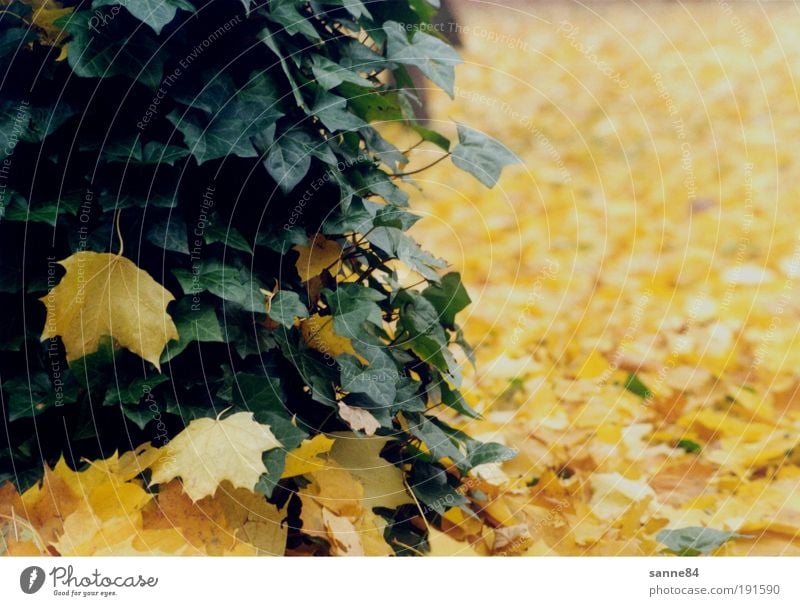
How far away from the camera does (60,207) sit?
106 centimetres

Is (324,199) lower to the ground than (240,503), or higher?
higher

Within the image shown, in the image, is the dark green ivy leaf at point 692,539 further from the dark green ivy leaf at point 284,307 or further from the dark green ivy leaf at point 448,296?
the dark green ivy leaf at point 284,307

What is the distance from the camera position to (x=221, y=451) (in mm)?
1074

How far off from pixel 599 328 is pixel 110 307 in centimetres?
139

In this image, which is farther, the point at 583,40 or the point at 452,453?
the point at 583,40

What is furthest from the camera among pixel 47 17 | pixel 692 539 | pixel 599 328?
pixel 599 328

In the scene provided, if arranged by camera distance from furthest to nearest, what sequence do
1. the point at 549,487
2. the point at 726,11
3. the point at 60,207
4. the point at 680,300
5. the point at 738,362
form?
the point at 726,11 < the point at 680,300 < the point at 738,362 < the point at 549,487 < the point at 60,207

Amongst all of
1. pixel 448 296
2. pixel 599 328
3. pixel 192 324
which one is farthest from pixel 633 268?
pixel 192 324

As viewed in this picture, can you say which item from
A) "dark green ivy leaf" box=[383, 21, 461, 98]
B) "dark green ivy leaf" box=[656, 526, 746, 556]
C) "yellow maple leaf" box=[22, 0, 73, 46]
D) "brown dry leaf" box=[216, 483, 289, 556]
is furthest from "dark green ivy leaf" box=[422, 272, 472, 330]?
"yellow maple leaf" box=[22, 0, 73, 46]

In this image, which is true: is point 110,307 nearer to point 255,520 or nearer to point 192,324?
point 192,324

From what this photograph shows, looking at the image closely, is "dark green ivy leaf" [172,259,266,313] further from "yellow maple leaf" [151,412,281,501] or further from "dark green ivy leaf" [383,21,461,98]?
"dark green ivy leaf" [383,21,461,98]

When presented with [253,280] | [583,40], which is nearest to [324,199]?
[253,280]
